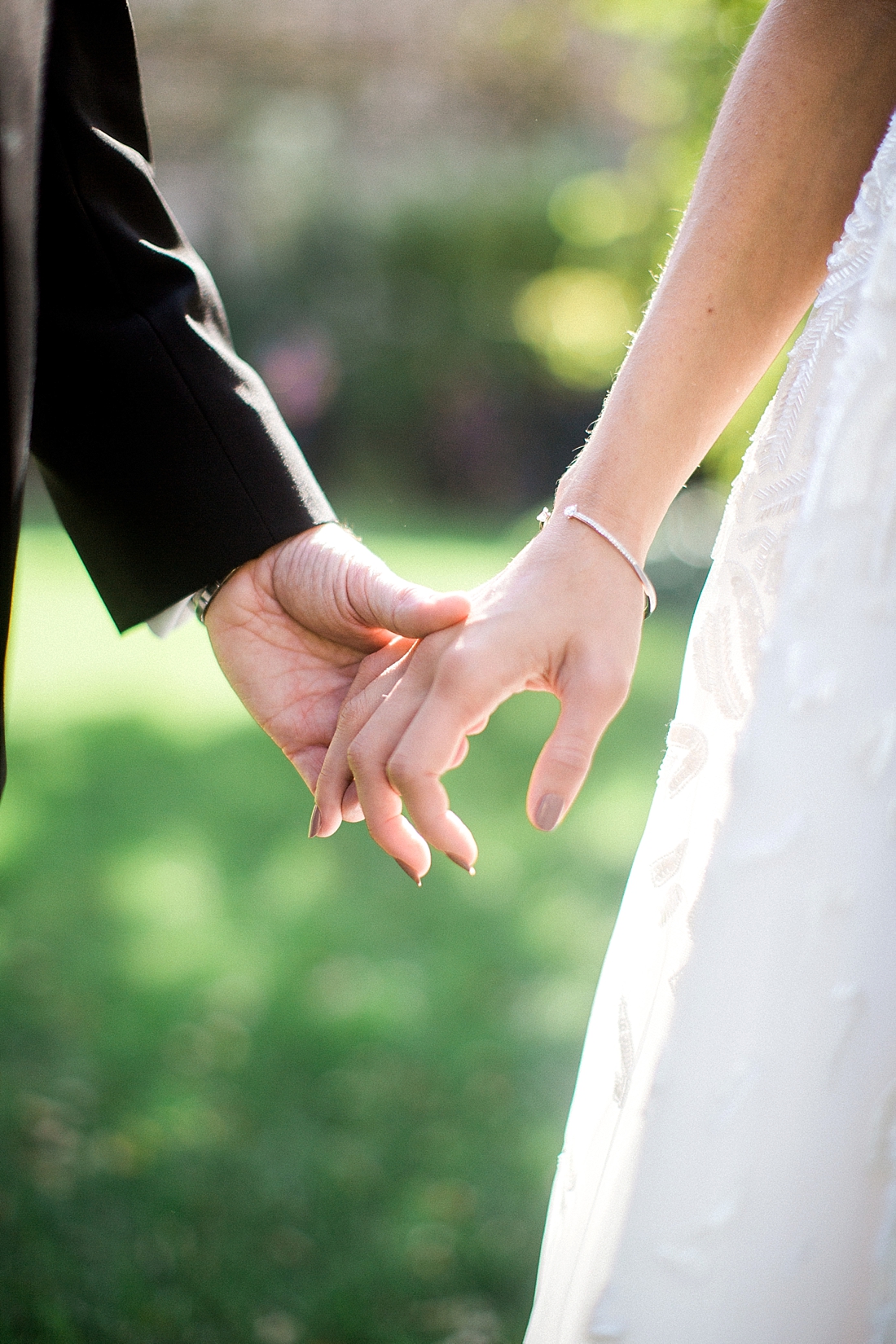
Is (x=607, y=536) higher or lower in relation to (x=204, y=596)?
higher

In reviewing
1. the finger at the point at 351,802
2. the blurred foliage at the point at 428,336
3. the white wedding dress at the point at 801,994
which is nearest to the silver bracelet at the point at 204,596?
the finger at the point at 351,802

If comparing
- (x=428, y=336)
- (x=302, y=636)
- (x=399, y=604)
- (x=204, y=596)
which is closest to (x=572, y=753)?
(x=399, y=604)

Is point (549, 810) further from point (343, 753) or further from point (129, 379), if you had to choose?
point (129, 379)

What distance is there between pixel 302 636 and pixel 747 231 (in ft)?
2.50

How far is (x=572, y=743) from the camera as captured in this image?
1137 millimetres

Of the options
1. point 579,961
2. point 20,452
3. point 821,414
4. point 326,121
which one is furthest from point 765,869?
point 326,121

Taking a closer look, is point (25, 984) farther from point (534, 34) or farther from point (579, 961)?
point (534, 34)

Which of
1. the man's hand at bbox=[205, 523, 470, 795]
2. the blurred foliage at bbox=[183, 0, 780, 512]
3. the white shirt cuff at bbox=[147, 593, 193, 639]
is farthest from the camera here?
the blurred foliage at bbox=[183, 0, 780, 512]

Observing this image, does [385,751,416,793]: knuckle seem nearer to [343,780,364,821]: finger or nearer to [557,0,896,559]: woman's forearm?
[343,780,364,821]: finger

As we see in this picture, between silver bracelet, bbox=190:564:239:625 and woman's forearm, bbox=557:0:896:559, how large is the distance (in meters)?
0.55

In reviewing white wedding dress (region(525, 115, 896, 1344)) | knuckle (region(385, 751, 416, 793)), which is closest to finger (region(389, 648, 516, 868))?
knuckle (region(385, 751, 416, 793))

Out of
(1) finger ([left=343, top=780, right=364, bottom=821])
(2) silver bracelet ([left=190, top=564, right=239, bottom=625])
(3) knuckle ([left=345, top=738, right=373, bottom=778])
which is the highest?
(3) knuckle ([left=345, top=738, right=373, bottom=778])

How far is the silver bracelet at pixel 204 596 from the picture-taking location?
1.53 metres

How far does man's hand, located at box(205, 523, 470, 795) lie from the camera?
1.46m
